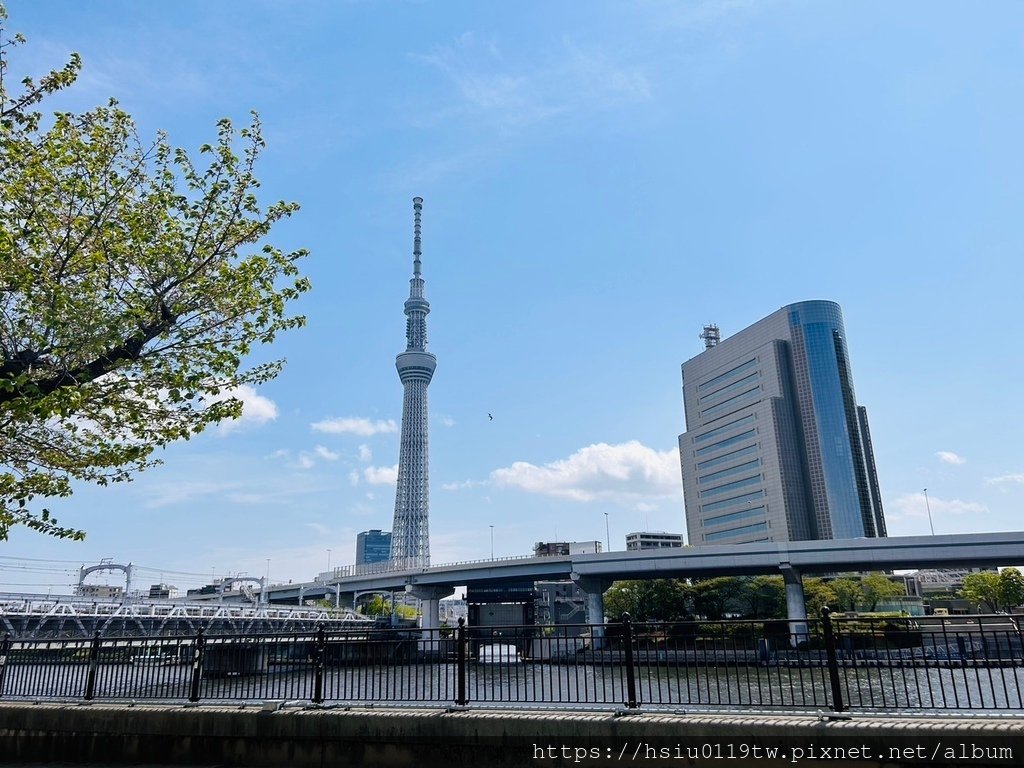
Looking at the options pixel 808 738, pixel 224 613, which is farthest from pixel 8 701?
pixel 224 613

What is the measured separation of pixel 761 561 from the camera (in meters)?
67.6

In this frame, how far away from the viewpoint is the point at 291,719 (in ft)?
33.0

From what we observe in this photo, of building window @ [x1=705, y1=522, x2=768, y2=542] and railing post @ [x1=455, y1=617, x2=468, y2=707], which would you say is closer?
railing post @ [x1=455, y1=617, x2=468, y2=707]

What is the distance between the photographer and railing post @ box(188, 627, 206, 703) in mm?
11086

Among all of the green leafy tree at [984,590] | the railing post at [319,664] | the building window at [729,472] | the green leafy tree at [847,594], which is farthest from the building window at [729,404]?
the railing post at [319,664]

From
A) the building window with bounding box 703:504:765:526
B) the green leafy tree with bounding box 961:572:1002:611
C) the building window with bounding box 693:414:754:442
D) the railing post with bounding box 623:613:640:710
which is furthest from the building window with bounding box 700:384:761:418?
the railing post with bounding box 623:613:640:710

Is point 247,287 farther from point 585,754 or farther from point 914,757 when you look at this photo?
point 914,757

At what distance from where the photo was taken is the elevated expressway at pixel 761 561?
61.4 meters

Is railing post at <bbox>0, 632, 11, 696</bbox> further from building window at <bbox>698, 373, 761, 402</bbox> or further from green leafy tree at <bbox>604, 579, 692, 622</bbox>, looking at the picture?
building window at <bbox>698, 373, 761, 402</bbox>

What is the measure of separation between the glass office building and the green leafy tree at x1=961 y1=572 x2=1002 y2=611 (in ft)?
120

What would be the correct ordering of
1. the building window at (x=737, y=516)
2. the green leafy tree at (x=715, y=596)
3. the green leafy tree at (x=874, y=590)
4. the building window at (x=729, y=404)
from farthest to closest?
1. the building window at (x=729, y=404)
2. the building window at (x=737, y=516)
3. the green leafy tree at (x=874, y=590)
4. the green leafy tree at (x=715, y=596)

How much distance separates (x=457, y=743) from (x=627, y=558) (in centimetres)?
6728

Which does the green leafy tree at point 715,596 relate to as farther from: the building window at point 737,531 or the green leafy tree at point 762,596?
the building window at point 737,531

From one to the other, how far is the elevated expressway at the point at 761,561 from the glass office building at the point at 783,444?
61.8 m
